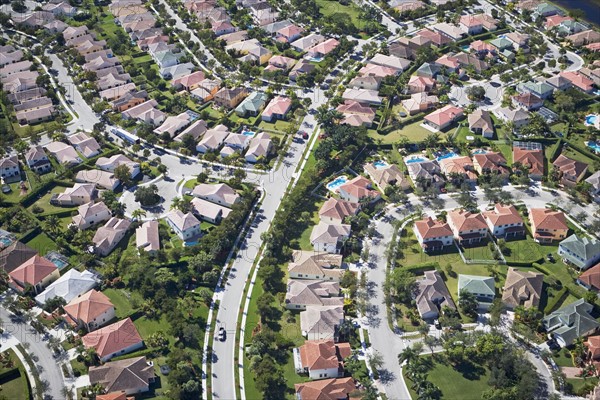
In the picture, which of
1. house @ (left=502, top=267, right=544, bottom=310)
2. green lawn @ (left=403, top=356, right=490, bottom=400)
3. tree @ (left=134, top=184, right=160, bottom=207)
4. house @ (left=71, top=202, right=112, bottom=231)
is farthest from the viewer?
tree @ (left=134, top=184, right=160, bottom=207)

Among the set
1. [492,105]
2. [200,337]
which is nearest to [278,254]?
[200,337]

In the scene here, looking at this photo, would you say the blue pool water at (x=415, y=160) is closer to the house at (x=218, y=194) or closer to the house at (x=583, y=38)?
the house at (x=218, y=194)

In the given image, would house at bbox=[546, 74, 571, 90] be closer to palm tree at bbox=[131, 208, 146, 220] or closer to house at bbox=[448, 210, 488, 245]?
house at bbox=[448, 210, 488, 245]

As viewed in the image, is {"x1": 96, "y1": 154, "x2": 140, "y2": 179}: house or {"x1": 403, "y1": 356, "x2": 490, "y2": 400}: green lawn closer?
{"x1": 403, "y1": 356, "x2": 490, "y2": 400}: green lawn

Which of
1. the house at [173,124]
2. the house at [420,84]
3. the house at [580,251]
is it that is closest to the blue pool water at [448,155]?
the house at [420,84]

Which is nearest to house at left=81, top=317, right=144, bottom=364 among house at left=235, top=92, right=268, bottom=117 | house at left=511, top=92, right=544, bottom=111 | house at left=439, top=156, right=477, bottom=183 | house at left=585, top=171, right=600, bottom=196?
house at left=235, top=92, right=268, bottom=117

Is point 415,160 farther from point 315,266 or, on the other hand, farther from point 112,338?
point 112,338
